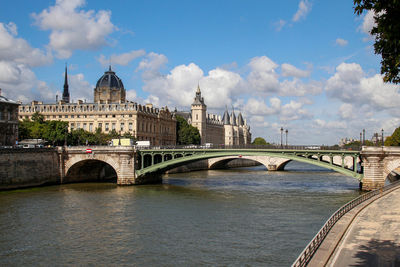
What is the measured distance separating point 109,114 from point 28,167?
1813 inches

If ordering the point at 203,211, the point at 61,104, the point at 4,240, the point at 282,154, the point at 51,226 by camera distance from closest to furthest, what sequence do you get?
1. the point at 4,240
2. the point at 51,226
3. the point at 203,211
4. the point at 282,154
5. the point at 61,104

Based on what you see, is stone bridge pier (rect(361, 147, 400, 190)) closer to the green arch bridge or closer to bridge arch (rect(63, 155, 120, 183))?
the green arch bridge

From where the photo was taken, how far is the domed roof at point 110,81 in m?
111

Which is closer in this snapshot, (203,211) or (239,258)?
(239,258)

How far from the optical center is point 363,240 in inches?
769

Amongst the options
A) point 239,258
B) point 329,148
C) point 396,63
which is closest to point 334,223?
point 239,258

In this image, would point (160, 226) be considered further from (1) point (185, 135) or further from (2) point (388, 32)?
(1) point (185, 135)

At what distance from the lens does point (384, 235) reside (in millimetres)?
20875

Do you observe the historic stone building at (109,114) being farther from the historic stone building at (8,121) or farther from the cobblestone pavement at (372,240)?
the cobblestone pavement at (372,240)

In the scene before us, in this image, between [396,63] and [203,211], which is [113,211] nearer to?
[203,211]

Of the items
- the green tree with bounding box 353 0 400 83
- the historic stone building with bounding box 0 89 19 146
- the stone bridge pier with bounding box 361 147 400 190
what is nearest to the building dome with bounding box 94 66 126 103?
the historic stone building with bounding box 0 89 19 146

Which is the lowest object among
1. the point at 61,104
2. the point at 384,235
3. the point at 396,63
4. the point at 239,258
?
the point at 239,258

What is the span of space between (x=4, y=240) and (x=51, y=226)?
390 cm

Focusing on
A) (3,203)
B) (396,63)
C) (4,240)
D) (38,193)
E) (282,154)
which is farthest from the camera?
A: (282,154)
